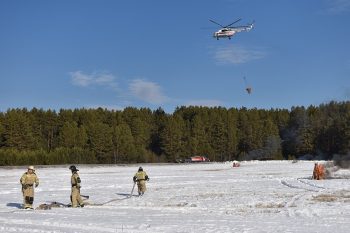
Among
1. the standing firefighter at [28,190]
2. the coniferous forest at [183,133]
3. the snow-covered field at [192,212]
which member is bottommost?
the snow-covered field at [192,212]

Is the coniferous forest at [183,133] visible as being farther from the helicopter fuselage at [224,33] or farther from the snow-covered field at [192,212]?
the snow-covered field at [192,212]

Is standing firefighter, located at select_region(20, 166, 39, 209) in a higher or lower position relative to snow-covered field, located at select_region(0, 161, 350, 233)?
higher

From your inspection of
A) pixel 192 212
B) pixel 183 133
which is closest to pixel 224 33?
pixel 192 212

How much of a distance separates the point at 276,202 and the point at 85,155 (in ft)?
264

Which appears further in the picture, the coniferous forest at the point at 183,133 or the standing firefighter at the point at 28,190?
the coniferous forest at the point at 183,133

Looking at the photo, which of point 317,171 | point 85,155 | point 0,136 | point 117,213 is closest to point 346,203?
point 117,213

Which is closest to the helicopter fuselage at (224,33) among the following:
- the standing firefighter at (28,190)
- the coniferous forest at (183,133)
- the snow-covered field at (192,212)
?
the snow-covered field at (192,212)

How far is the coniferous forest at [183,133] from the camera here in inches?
4668

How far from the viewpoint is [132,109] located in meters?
147

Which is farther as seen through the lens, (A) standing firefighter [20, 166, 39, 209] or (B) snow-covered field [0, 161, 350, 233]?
(A) standing firefighter [20, 166, 39, 209]

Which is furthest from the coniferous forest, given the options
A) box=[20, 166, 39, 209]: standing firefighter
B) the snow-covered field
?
box=[20, 166, 39, 209]: standing firefighter

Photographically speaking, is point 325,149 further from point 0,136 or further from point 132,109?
point 0,136

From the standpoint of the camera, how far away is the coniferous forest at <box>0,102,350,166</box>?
389 feet

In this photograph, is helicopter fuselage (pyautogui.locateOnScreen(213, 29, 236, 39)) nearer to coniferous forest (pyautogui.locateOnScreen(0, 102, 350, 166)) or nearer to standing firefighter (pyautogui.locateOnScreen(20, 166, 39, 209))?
standing firefighter (pyautogui.locateOnScreen(20, 166, 39, 209))
